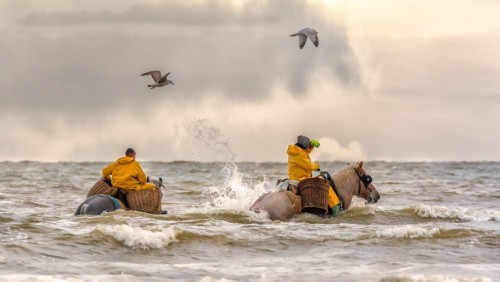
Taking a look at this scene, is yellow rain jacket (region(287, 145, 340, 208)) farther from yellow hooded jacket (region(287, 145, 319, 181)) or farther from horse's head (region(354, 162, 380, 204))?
horse's head (region(354, 162, 380, 204))

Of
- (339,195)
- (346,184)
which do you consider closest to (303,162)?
(339,195)

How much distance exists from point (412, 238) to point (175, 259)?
188 inches

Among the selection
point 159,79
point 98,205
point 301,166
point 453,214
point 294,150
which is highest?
point 159,79

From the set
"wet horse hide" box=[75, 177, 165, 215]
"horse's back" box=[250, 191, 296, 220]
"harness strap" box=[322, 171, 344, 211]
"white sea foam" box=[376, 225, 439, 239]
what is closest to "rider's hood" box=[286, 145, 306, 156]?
"harness strap" box=[322, 171, 344, 211]

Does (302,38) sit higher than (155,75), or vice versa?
(302,38)

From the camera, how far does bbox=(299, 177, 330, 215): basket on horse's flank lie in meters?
18.1

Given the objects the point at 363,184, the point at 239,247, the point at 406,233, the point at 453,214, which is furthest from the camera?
the point at 453,214

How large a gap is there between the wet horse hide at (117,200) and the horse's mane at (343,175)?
3706 mm

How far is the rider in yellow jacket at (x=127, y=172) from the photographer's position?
18.9 m

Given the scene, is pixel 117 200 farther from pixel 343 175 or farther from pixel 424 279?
pixel 424 279

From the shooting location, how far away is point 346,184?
19250mm

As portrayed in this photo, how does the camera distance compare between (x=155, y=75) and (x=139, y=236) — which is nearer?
(x=139, y=236)

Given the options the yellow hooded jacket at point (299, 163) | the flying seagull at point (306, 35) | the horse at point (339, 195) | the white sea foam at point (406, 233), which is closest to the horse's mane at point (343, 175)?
the horse at point (339, 195)

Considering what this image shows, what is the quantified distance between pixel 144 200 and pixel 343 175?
4.08 metres
